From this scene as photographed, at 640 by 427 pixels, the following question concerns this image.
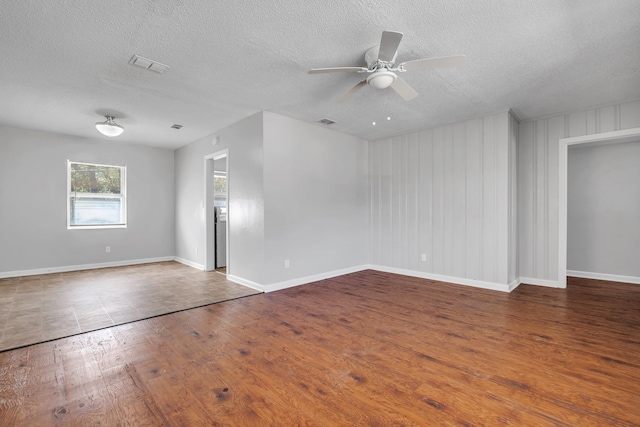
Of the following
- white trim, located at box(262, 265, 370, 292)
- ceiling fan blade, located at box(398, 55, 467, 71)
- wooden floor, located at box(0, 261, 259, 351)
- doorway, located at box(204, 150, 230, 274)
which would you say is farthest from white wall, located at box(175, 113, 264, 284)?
ceiling fan blade, located at box(398, 55, 467, 71)

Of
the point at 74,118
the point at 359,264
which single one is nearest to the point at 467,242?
the point at 359,264

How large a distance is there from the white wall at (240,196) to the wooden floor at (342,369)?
115 cm

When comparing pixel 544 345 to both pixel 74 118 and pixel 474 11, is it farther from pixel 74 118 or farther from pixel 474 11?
pixel 74 118

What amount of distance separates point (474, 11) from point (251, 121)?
310 centimetres

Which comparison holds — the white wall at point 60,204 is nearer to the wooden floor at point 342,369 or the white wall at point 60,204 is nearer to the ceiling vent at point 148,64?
the wooden floor at point 342,369

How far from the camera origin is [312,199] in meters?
4.76

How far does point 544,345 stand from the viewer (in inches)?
95.9

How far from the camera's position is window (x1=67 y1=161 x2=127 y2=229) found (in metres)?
5.57

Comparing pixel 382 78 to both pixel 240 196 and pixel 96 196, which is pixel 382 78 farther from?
pixel 96 196

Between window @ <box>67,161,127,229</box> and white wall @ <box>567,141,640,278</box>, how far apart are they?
27.9 feet

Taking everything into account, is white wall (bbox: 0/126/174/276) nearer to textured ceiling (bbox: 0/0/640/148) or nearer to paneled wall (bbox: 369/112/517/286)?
textured ceiling (bbox: 0/0/640/148)

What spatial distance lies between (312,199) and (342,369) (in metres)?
2.99

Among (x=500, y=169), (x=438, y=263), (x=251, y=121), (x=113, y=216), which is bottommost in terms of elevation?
(x=438, y=263)

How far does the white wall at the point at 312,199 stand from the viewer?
4.23 metres
